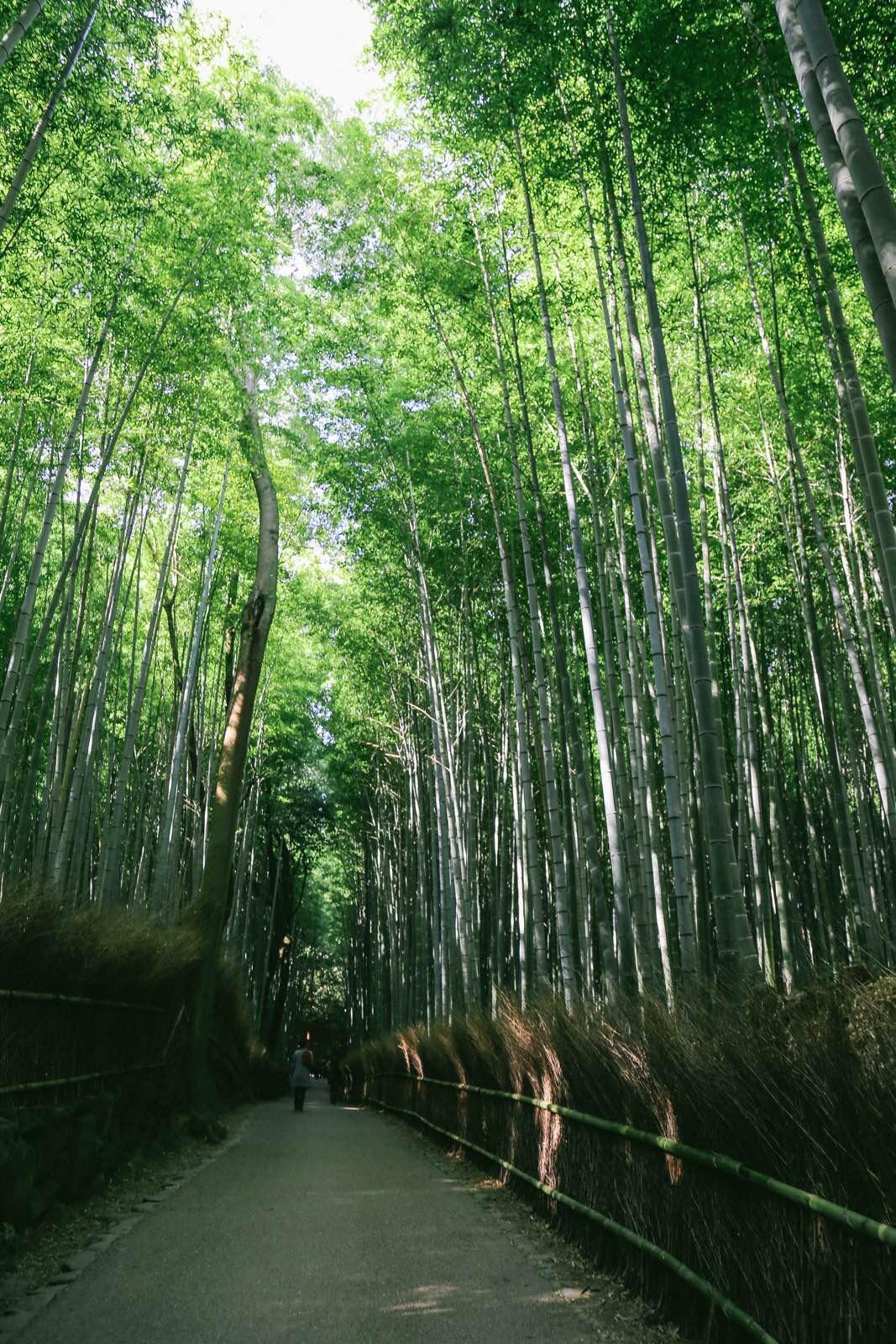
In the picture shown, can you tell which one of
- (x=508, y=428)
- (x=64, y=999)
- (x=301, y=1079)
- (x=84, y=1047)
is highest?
(x=508, y=428)

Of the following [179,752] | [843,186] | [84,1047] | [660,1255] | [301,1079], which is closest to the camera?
[843,186]

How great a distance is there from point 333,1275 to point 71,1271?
87 cm

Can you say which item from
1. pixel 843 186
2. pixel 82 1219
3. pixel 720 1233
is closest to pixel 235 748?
pixel 82 1219

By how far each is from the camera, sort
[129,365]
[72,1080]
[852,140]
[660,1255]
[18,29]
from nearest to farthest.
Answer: [852,140]
[660,1255]
[18,29]
[72,1080]
[129,365]

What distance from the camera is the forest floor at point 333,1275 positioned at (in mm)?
2395

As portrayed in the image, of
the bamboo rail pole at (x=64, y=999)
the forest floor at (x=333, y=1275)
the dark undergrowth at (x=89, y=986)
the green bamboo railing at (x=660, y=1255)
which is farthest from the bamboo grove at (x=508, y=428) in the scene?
the forest floor at (x=333, y=1275)

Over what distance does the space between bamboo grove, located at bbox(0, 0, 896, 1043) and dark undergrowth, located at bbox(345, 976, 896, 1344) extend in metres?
0.33

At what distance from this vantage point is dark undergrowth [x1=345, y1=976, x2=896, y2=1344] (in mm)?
1613

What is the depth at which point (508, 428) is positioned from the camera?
227 inches

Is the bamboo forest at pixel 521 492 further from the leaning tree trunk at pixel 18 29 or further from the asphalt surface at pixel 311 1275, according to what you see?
the asphalt surface at pixel 311 1275

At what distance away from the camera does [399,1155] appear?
6.33m

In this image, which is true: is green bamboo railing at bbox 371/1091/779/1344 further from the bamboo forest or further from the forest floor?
the forest floor

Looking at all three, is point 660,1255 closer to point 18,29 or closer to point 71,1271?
point 71,1271

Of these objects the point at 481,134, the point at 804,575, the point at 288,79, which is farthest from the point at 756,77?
the point at 288,79
